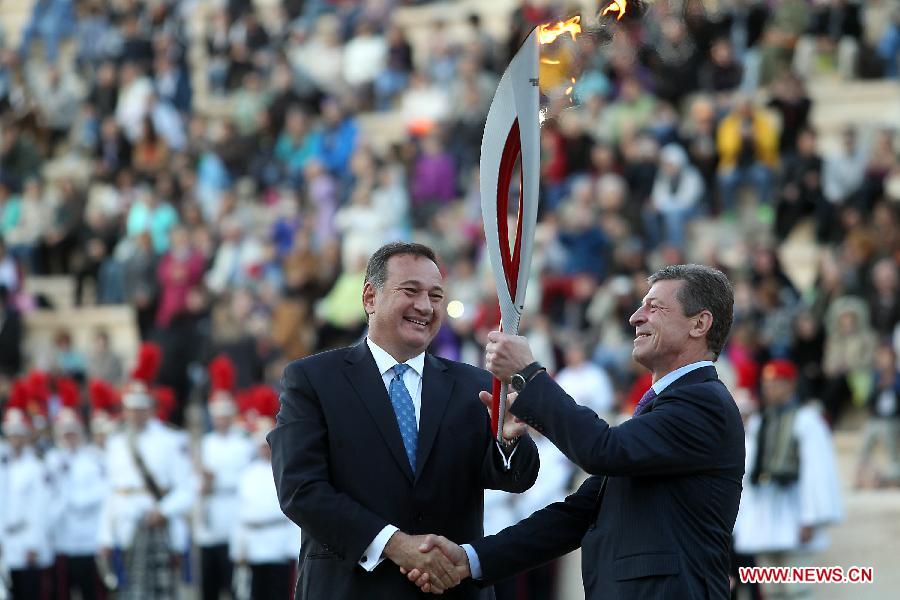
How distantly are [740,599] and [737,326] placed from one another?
241 centimetres

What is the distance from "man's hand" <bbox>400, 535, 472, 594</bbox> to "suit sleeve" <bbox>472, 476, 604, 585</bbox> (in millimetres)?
125

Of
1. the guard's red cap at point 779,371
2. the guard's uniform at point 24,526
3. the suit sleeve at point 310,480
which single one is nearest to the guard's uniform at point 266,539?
the guard's uniform at point 24,526

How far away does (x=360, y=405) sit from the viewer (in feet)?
18.2

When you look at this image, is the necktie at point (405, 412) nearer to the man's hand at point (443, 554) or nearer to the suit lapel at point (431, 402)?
the suit lapel at point (431, 402)

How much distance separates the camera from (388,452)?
5.47m

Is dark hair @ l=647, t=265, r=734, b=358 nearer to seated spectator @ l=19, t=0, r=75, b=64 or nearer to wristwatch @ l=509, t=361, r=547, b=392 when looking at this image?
wristwatch @ l=509, t=361, r=547, b=392

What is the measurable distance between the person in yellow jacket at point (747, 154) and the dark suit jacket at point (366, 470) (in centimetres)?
1023

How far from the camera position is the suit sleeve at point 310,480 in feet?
17.4

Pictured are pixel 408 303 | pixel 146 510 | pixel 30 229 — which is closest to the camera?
pixel 408 303

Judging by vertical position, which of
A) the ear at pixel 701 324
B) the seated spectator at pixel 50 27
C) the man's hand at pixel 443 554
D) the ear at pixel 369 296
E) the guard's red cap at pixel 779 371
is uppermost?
the seated spectator at pixel 50 27

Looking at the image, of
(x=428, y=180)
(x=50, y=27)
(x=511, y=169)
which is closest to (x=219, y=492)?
(x=428, y=180)

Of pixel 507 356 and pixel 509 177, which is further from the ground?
pixel 509 177

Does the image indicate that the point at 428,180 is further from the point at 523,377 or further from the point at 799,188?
the point at 523,377

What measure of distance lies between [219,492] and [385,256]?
782 centimetres
